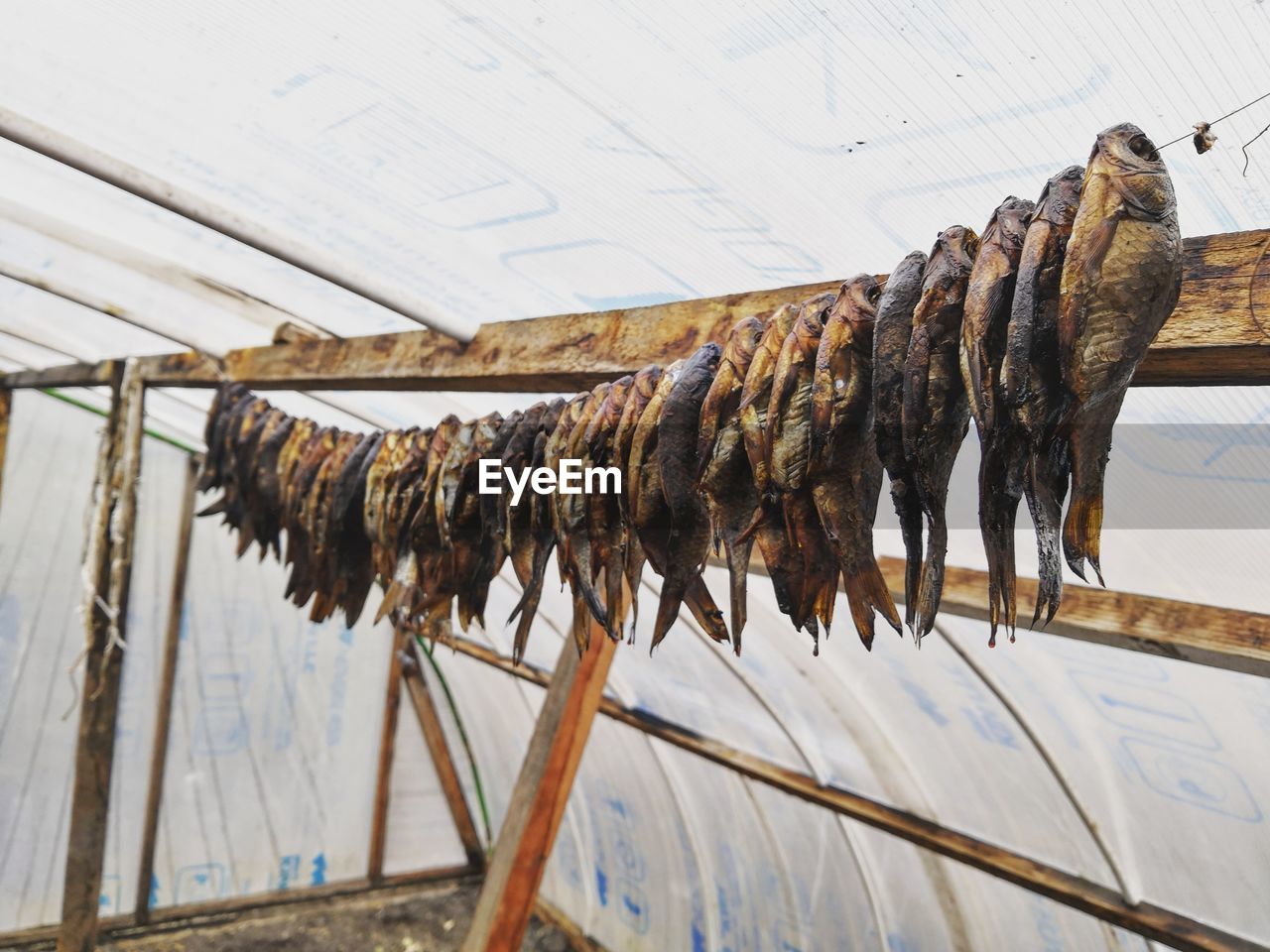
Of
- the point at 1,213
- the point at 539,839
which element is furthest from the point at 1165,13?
the point at 1,213

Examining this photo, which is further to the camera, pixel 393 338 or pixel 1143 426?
pixel 393 338

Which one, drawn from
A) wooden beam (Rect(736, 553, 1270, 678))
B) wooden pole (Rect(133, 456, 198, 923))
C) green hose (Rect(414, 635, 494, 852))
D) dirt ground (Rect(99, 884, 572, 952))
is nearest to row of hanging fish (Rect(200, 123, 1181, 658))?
wooden beam (Rect(736, 553, 1270, 678))

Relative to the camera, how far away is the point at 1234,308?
1060 millimetres

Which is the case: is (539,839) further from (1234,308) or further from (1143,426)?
(1234,308)

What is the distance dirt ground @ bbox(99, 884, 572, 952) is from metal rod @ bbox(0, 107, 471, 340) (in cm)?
589

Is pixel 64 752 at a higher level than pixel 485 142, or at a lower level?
lower

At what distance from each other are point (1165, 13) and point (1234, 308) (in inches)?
18.5

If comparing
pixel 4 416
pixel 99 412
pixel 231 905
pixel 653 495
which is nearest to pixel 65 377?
pixel 4 416

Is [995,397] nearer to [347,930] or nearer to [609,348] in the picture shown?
[609,348]

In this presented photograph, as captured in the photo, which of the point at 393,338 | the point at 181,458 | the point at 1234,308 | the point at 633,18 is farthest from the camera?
the point at 181,458

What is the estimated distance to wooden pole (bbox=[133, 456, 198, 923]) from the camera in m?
6.70

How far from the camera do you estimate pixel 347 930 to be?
7.10m

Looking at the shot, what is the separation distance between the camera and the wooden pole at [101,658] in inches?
140

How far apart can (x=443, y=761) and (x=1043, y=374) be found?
308 inches
